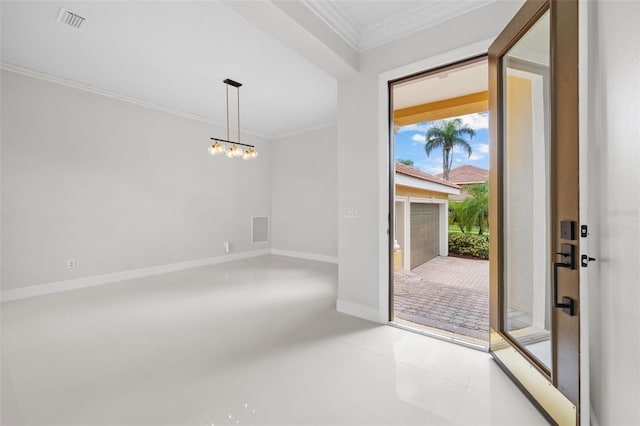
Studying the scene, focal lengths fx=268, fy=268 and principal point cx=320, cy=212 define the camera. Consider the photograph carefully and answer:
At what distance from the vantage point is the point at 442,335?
2.44m

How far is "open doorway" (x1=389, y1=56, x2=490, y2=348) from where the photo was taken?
109 inches

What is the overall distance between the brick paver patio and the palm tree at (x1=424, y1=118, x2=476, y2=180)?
14.0 feet

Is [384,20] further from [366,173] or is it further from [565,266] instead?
[565,266]

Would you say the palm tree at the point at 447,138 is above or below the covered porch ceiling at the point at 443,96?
above

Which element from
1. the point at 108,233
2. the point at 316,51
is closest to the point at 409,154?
the point at 316,51

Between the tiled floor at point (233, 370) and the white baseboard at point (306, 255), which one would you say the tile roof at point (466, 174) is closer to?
the white baseboard at point (306, 255)

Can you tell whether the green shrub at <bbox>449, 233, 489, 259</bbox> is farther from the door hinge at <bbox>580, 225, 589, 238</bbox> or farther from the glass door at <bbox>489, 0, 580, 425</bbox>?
the door hinge at <bbox>580, 225, 589, 238</bbox>

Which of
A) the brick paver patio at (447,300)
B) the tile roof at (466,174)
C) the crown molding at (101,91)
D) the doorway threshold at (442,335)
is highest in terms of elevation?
the crown molding at (101,91)

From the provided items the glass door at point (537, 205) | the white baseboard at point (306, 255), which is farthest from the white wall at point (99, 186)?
the glass door at point (537, 205)

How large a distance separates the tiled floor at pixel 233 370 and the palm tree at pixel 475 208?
21.2 feet

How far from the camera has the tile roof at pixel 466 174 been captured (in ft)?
26.7

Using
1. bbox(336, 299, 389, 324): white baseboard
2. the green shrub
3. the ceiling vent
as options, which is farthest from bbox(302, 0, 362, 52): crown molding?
the green shrub

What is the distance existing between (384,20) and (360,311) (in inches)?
114

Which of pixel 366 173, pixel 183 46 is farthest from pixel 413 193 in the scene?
pixel 183 46
